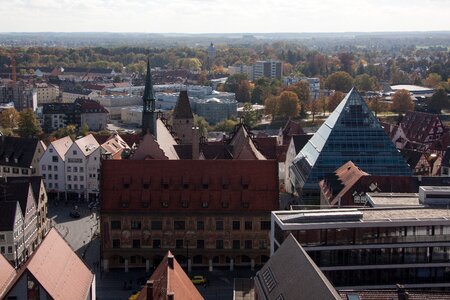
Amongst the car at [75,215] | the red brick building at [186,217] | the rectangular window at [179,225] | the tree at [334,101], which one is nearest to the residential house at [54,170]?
the car at [75,215]

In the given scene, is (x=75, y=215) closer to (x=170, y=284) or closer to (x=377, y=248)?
(x=170, y=284)

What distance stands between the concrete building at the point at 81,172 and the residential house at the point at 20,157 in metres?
5.70

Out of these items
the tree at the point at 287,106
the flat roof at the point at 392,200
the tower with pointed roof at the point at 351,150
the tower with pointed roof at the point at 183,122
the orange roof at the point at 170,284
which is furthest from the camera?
the tree at the point at 287,106

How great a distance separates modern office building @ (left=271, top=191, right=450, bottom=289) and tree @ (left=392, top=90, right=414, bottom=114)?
143648mm

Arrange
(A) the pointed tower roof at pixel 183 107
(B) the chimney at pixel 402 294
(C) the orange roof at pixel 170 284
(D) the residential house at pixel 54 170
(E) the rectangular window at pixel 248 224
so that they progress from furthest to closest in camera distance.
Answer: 1. (A) the pointed tower roof at pixel 183 107
2. (D) the residential house at pixel 54 170
3. (E) the rectangular window at pixel 248 224
4. (C) the orange roof at pixel 170 284
5. (B) the chimney at pixel 402 294

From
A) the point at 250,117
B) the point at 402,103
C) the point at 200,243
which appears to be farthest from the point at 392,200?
the point at 402,103

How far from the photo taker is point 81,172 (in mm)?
103562

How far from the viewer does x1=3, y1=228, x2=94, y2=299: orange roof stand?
42.8 meters

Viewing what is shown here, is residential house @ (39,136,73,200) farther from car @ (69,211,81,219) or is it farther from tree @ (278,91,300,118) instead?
tree @ (278,91,300,118)

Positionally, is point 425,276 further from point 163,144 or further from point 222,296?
point 163,144

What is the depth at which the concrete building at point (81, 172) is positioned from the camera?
340 ft

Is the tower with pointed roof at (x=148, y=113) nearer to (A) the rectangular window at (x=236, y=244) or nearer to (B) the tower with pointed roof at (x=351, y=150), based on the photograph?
(B) the tower with pointed roof at (x=351, y=150)

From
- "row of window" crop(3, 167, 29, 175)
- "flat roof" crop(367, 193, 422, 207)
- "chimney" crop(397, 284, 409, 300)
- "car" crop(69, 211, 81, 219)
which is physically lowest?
"car" crop(69, 211, 81, 219)

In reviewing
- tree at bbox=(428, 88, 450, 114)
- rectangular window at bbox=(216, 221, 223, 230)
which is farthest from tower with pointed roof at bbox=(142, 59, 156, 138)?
tree at bbox=(428, 88, 450, 114)
